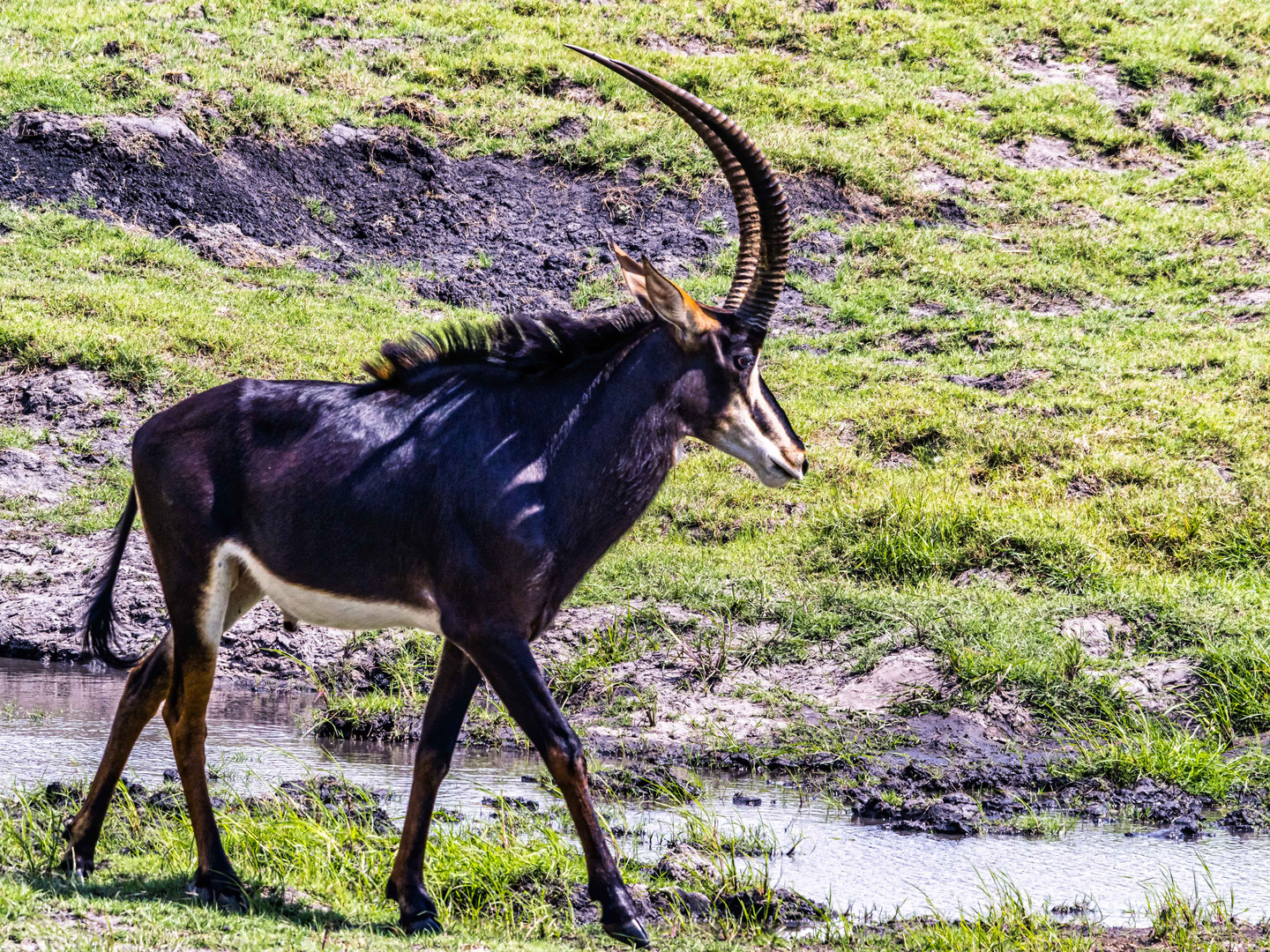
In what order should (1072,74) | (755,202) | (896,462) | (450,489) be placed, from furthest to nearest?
(1072,74) → (896,462) → (755,202) → (450,489)

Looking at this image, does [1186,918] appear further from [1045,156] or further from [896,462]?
[1045,156]

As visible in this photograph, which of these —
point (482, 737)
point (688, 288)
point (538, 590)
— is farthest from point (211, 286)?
point (538, 590)

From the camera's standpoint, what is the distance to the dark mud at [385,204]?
15.8 meters

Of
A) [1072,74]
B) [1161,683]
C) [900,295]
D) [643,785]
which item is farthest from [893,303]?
[643,785]

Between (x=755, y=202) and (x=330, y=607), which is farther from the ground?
(x=755, y=202)

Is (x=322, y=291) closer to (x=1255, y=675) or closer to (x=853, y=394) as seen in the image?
(x=853, y=394)

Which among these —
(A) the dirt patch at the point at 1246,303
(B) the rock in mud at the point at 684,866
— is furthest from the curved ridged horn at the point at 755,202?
(A) the dirt patch at the point at 1246,303

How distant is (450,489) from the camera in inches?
195

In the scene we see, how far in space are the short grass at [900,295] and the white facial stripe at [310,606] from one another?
433 centimetres

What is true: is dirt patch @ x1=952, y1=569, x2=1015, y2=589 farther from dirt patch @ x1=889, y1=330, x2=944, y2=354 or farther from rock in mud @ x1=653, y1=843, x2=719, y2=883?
dirt patch @ x1=889, y1=330, x2=944, y2=354

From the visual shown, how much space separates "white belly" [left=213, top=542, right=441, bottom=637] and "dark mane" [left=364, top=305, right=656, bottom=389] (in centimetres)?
83

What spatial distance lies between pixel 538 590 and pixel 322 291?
35.7 ft

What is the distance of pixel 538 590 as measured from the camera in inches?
191

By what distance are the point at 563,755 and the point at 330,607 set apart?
1.00 metres
